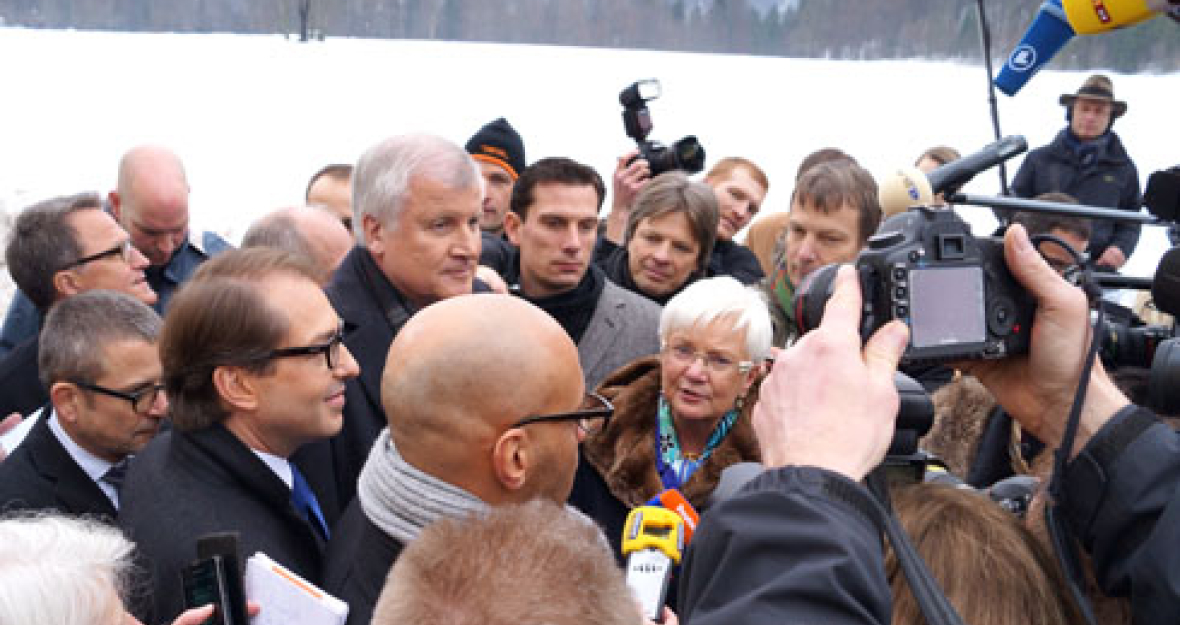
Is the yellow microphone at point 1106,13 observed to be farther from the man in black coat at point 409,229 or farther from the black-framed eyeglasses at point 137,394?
the black-framed eyeglasses at point 137,394

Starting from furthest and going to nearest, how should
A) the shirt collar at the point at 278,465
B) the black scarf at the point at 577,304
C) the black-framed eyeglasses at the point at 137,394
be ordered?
the black scarf at the point at 577,304, the black-framed eyeglasses at the point at 137,394, the shirt collar at the point at 278,465

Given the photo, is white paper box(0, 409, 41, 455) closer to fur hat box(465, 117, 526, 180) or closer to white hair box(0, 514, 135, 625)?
white hair box(0, 514, 135, 625)

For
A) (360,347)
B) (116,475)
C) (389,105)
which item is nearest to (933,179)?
(360,347)

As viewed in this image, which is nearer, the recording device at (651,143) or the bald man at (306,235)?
the bald man at (306,235)

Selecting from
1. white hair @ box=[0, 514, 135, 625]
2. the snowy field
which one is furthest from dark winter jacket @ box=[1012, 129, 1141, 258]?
white hair @ box=[0, 514, 135, 625]

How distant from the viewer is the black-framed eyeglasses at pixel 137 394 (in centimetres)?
263

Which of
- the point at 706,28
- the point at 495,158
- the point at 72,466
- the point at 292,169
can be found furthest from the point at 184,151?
the point at 72,466

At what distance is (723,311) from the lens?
2.94m

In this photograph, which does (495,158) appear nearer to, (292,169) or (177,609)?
(177,609)

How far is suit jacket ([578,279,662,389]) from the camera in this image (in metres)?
3.48

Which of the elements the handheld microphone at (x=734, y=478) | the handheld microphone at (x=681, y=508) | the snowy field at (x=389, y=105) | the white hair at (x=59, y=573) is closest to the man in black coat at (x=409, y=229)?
the handheld microphone at (x=681, y=508)

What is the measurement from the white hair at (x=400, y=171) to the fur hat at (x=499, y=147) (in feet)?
6.13

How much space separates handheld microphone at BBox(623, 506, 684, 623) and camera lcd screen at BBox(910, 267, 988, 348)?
1.81ft

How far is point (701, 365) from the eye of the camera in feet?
9.45
